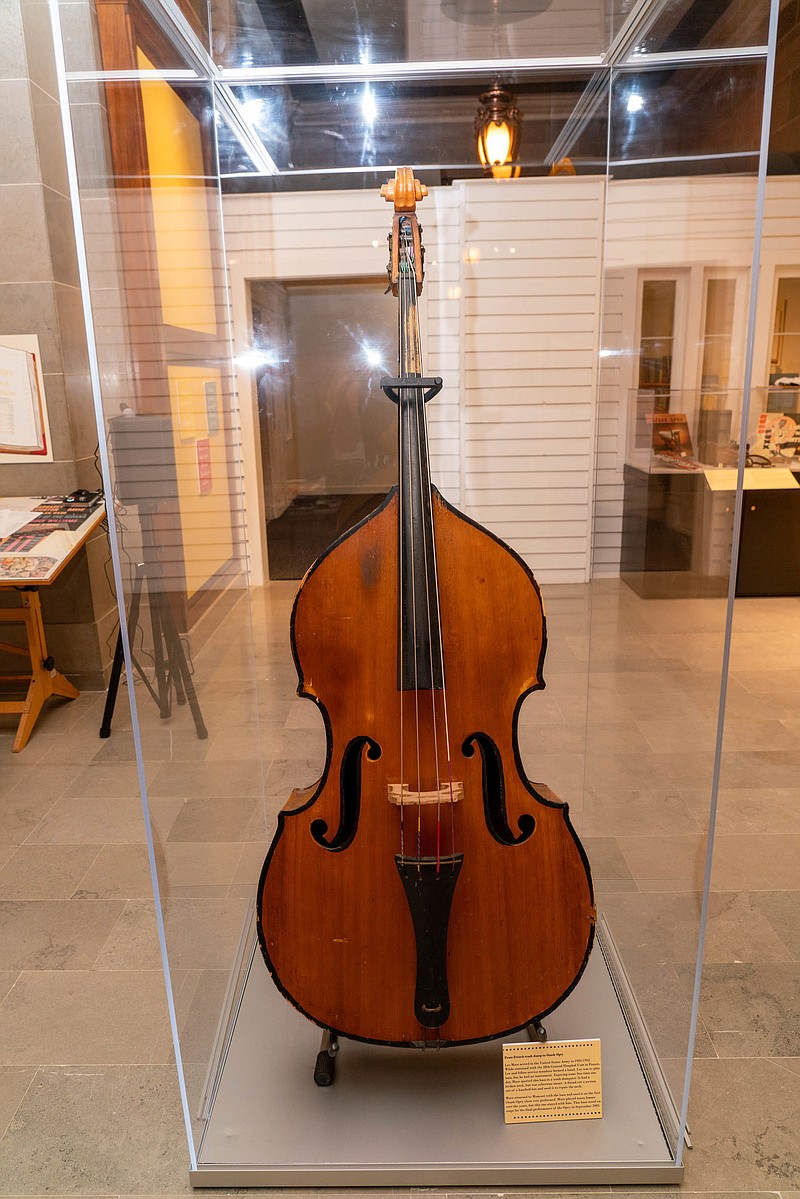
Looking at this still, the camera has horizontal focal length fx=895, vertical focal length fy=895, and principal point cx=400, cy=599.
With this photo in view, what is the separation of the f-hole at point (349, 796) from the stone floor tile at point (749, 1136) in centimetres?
80

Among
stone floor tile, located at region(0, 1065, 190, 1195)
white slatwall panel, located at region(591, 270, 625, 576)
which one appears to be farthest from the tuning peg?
stone floor tile, located at region(0, 1065, 190, 1195)

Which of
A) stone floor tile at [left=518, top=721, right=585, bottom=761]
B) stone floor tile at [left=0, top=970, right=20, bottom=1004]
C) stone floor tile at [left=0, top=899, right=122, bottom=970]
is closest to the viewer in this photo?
stone floor tile at [left=0, top=970, right=20, bottom=1004]

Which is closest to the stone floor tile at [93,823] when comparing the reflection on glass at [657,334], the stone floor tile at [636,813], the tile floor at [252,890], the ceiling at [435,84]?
the tile floor at [252,890]

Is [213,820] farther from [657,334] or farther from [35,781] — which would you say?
[35,781]

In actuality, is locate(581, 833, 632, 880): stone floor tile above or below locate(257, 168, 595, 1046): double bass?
below

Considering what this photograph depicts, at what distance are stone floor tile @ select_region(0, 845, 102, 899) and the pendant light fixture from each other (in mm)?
2076

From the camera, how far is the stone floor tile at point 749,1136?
1.46 metres

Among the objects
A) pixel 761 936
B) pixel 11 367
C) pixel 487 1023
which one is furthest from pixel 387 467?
pixel 11 367

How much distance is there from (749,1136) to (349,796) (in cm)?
93

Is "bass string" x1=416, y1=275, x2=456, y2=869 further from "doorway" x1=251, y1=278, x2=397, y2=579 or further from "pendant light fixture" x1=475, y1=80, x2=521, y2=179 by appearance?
"pendant light fixture" x1=475, y1=80, x2=521, y2=179

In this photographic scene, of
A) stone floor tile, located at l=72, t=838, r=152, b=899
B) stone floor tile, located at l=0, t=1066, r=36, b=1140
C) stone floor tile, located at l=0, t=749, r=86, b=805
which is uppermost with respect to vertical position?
stone floor tile, located at l=0, t=1066, r=36, b=1140

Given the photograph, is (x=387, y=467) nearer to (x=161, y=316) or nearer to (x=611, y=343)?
(x=611, y=343)

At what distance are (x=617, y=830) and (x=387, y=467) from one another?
3.12 ft

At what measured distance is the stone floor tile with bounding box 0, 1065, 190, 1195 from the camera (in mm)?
1487
